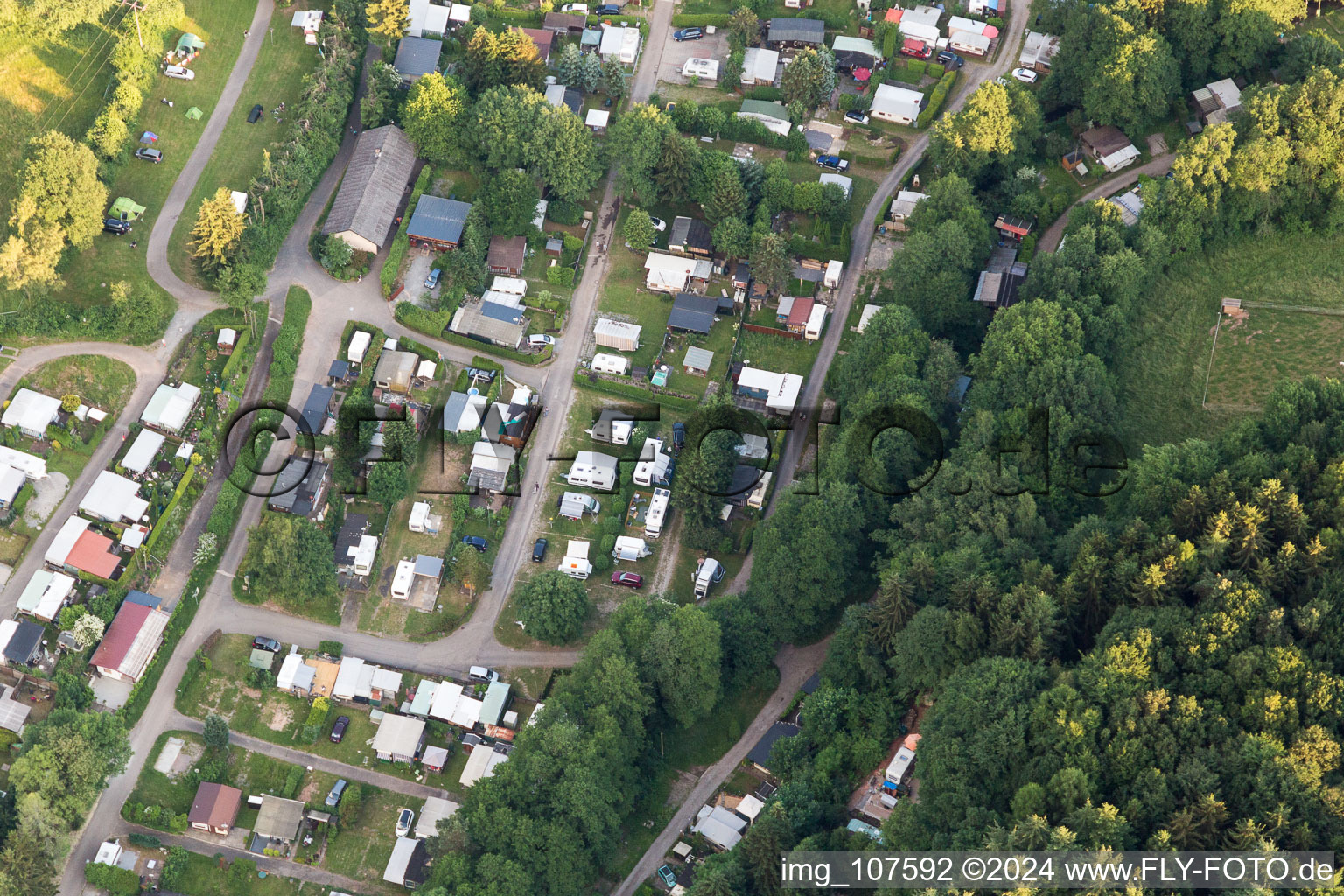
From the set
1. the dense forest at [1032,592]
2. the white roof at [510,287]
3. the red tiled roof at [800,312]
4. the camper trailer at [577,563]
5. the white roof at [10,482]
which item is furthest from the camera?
the white roof at [510,287]

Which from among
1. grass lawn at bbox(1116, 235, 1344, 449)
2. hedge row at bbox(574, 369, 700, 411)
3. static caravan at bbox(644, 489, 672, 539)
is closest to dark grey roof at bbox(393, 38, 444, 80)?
hedge row at bbox(574, 369, 700, 411)

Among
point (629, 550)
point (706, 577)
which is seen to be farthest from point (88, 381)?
point (706, 577)

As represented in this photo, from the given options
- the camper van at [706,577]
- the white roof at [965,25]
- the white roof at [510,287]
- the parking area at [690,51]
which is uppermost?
the white roof at [965,25]

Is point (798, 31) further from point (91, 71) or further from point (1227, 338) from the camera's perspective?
point (91, 71)

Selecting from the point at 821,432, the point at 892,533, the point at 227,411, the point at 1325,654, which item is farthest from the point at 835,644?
the point at 227,411

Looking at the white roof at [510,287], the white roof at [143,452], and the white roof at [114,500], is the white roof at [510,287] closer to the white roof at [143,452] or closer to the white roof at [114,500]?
the white roof at [143,452]

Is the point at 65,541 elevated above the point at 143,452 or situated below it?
below

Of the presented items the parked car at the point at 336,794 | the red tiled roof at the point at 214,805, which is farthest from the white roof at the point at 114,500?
the parked car at the point at 336,794
